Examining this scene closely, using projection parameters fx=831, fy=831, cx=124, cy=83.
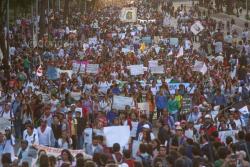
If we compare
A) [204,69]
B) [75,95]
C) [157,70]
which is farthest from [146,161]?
[157,70]

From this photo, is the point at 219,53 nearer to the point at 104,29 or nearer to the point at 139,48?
the point at 139,48

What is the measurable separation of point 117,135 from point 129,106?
12.7 ft

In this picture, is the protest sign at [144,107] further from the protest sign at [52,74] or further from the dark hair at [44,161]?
the dark hair at [44,161]

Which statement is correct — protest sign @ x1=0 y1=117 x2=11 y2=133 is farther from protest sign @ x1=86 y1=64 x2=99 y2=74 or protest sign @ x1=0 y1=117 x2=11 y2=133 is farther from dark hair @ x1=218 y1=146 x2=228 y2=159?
protest sign @ x1=86 y1=64 x2=99 y2=74

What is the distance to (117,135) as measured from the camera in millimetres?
15867

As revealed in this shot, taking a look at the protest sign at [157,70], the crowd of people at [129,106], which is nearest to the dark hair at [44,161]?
the crowd of people at [129,106]

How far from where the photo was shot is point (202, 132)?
53.3ft

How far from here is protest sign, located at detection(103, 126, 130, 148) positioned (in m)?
15.8

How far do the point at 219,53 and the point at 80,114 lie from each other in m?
18.7

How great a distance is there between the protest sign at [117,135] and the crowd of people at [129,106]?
103 mm

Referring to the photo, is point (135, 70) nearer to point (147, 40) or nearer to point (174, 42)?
A: point (174, 42)

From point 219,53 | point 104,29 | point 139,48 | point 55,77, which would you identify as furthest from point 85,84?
point 104,29

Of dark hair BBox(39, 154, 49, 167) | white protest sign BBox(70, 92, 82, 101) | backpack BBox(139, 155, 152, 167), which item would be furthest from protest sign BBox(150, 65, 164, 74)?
dark hair BBox(39, 154, 49, 167)

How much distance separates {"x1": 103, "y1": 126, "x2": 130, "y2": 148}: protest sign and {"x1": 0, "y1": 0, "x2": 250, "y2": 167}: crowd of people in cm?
10
